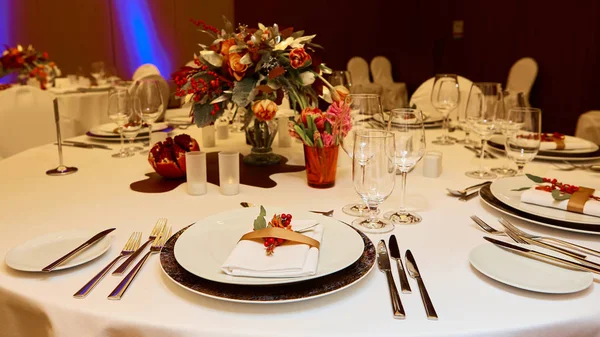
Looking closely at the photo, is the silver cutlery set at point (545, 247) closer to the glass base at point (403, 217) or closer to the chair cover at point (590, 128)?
the glass base at point (403, 217)

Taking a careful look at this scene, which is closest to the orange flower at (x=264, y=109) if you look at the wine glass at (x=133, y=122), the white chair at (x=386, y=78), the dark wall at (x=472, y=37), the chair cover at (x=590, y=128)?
the wine glass at (x=133, y=122)

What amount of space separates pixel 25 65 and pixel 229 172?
4.49 m

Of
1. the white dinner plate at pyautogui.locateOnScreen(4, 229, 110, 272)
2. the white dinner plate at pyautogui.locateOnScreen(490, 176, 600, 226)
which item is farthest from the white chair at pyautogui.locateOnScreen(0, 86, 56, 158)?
the white dinner plate at pyautogui.locateOnScreen(490, 176, 600, 226)

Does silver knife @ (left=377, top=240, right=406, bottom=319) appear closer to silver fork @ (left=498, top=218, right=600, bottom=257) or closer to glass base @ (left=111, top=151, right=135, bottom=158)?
silver fork @ (left=498, top=218, right=600, bottom=257)

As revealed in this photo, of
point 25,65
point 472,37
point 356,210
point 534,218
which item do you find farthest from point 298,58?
point 472,37

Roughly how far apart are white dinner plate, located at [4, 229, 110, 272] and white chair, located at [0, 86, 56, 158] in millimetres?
1695

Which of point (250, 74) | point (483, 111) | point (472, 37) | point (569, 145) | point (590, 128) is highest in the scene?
point (472, 37)

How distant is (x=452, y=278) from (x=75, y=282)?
0.70m

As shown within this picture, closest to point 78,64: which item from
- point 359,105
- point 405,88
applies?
point 405,88

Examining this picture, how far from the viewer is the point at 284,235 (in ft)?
3.16

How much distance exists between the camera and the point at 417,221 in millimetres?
1254

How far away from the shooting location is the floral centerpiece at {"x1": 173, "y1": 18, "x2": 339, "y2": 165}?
1585 mm

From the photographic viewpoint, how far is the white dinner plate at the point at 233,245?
2.90 feet

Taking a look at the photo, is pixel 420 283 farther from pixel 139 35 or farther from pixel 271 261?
pixel 139 35
